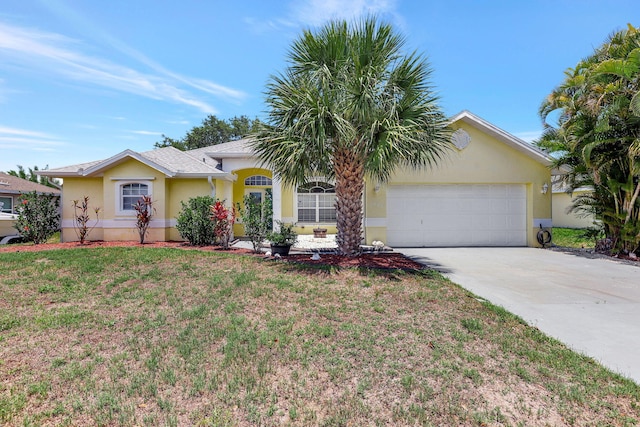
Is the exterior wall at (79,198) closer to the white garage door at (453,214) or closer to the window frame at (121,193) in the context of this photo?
the window frame at (121,193)

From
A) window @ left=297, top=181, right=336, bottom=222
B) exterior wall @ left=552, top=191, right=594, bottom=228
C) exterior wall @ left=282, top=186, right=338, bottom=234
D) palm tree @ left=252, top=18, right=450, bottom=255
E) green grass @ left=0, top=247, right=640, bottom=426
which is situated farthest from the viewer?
exterior wall @ left=552, top=191, right=594, bottom=228

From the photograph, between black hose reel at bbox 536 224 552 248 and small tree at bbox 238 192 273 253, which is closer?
small tree at bbox 238 192 273 253

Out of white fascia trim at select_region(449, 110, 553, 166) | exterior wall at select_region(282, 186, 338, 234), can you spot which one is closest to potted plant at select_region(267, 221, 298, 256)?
exterior wall at select_region(282, 186, 338, 234)

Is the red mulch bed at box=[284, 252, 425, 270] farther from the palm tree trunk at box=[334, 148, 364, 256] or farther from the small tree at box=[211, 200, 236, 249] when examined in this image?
the small tree at box=[211, 200, 236, 249]

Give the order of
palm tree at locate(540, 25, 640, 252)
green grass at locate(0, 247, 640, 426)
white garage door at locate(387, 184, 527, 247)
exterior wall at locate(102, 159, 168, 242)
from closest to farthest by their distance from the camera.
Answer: green grass at locate(0, 247, 640, 426) → palm tree at locate(540, 25, 640, 252) → exterior wall at locate(102, 159, 168, 242) → white garage door at locate(387, 184, 527, 247)

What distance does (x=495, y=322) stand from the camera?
502cm

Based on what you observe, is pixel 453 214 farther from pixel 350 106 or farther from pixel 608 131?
pixel 350 106

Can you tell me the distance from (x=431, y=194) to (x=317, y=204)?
6461 millimetres

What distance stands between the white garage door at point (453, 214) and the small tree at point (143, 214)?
1006cm

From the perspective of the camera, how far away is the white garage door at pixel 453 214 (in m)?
13.7

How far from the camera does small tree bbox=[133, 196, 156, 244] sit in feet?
40.4

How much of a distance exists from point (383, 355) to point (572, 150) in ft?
39.5

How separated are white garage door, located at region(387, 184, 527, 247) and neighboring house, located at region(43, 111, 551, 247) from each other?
0.15 ft

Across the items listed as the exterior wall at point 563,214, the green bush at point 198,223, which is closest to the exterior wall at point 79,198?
the green bush at point 198,223
